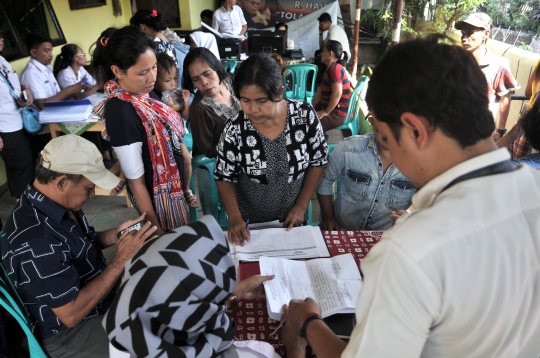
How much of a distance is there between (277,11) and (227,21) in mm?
2807

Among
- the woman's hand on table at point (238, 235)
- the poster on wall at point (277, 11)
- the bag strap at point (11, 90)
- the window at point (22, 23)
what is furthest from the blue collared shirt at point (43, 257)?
the poster on wall at point (277, 11)

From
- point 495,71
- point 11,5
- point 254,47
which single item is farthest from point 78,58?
point 495,71

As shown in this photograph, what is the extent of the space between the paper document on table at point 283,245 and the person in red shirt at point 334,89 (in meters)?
2.55

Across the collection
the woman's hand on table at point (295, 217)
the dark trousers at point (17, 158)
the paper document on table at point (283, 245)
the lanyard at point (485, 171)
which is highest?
the lanyard at point (485, 171)

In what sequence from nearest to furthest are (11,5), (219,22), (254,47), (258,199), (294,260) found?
1. (294,260)
2. (258,199)
3. (11,5)
4. (254,47)
5. (219,22)

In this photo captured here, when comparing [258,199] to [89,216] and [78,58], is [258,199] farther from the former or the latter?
[78,58]

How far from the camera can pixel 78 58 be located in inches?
158

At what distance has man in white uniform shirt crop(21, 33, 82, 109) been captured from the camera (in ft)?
11.1

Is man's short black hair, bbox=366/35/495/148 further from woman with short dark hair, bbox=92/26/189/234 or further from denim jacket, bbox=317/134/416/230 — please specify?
woman with short dark hair, bbox=92/26/189/234

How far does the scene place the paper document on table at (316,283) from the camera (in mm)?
1144

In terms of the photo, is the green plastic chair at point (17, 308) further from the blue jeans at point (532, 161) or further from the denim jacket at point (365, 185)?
the blue jeans at point (532, 161)

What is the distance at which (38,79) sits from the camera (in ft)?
11.2

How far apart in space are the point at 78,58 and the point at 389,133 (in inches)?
163

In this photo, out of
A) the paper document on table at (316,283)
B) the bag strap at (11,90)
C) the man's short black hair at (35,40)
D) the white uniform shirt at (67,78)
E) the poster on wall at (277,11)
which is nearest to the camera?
the paper document on table at (316,283)
